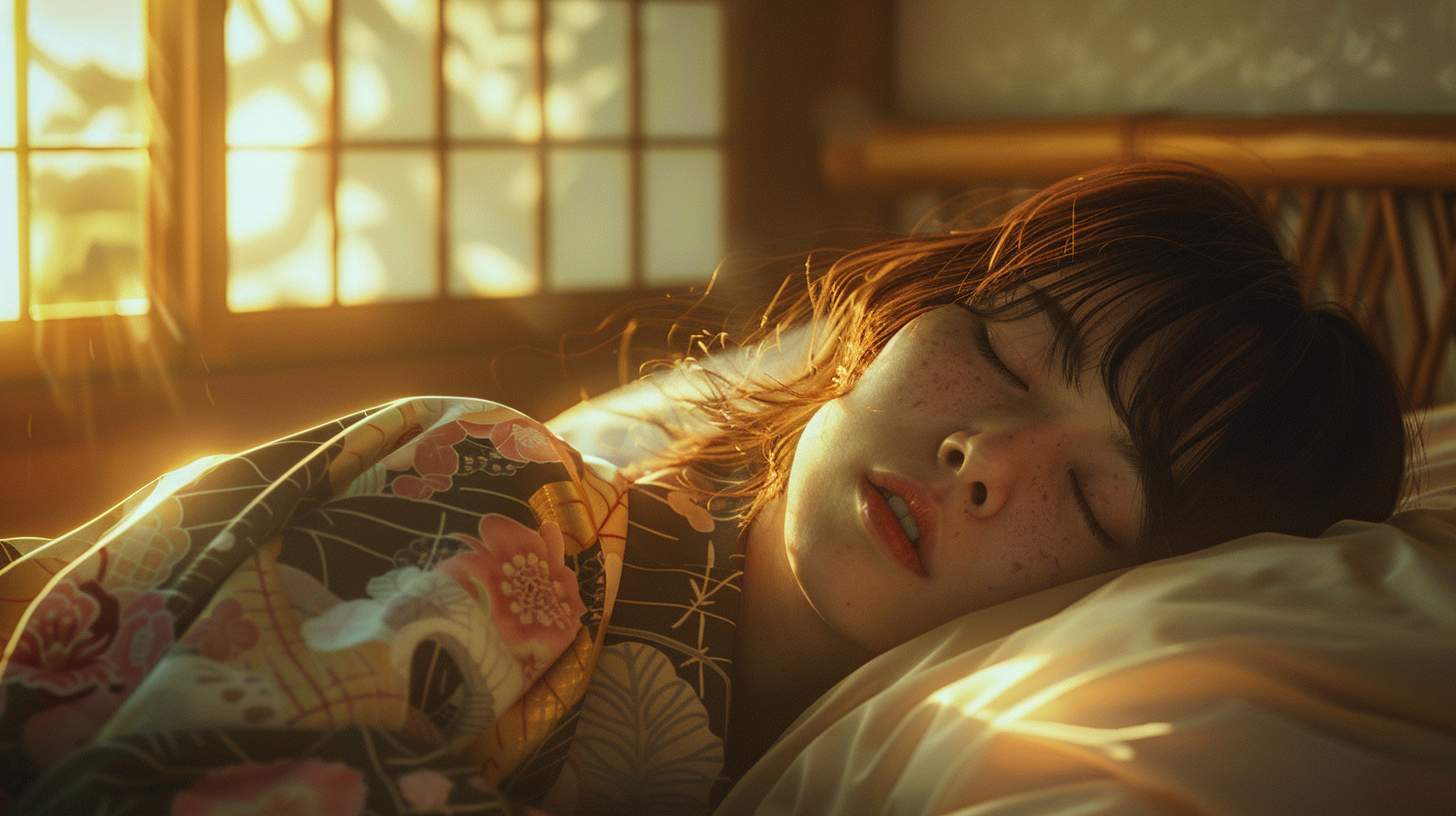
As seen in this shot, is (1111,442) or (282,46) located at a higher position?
(282,46)

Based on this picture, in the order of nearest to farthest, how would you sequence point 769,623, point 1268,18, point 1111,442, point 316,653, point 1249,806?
point 1249,806, point 316,653, point 1111,442, point 769,623, point 1268,18

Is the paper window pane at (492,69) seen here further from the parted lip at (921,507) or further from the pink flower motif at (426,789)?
the pink flower motif at (426,789)

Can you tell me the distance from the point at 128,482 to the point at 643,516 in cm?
142

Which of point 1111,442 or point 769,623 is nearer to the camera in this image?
point 1111,442

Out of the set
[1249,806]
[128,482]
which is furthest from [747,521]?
[128,482]

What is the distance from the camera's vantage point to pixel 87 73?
2.11 m

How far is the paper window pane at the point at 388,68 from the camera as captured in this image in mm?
2441

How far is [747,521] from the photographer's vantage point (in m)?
1.24

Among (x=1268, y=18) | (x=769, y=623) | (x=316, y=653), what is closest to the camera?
(x=316, y=653)

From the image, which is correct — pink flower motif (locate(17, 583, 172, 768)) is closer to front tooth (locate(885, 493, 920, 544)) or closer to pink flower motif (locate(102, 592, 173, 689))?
pink flower motif (locate(102, 592, 173, 689))

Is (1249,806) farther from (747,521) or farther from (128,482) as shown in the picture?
(128,482)

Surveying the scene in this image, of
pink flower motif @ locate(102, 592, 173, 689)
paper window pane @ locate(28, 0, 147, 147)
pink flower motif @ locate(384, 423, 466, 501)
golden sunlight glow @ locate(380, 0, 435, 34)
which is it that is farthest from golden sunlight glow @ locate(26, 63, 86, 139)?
pink flower motif @ locate(102, 592, 173, 689)

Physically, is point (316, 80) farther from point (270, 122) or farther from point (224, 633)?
point (224, 633)

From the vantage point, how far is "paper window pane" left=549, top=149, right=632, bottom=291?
279 centimetres
